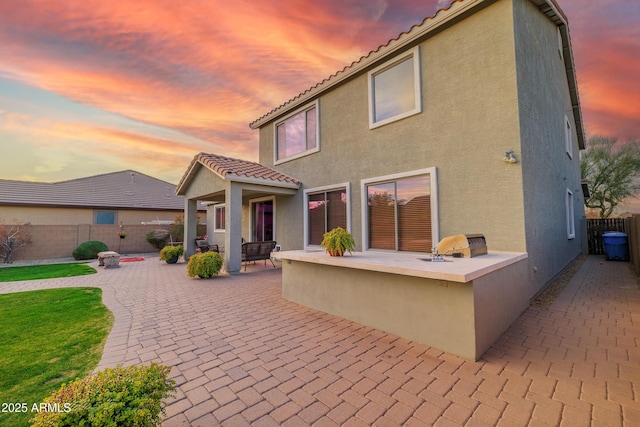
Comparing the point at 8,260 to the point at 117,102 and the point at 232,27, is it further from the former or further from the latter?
the point at 232,27

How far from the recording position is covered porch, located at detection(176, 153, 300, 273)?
9.30 meters

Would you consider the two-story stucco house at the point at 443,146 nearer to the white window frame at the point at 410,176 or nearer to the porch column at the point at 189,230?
the white window frame at the point at 410,176

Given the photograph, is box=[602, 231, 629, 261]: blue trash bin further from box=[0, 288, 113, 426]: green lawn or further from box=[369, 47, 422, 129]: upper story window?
box=[0, 288, 113, 426]: green lawn

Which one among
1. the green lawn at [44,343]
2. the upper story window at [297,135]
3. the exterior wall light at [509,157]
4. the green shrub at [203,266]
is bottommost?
the green lawn at [44,343]

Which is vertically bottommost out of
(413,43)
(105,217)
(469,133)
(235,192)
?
(105,217)

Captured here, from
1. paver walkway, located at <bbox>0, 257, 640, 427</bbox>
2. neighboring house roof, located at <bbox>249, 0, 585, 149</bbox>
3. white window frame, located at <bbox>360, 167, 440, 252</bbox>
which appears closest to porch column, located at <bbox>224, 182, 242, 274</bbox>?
paver walkway, located at <bbox>0, 257, 640, 427</bbox>

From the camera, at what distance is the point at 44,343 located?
4.01 m

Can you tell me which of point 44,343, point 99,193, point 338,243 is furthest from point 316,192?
point 99,193

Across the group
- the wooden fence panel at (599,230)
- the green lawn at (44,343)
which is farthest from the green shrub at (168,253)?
the wooden fence panel at (599,230)

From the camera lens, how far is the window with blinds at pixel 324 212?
29.3 feet


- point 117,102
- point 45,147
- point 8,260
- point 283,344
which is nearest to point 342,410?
point 283,344

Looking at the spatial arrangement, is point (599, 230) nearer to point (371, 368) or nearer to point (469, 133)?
point (469, 133)

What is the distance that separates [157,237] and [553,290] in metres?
19.5

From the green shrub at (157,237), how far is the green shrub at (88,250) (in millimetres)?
2407
